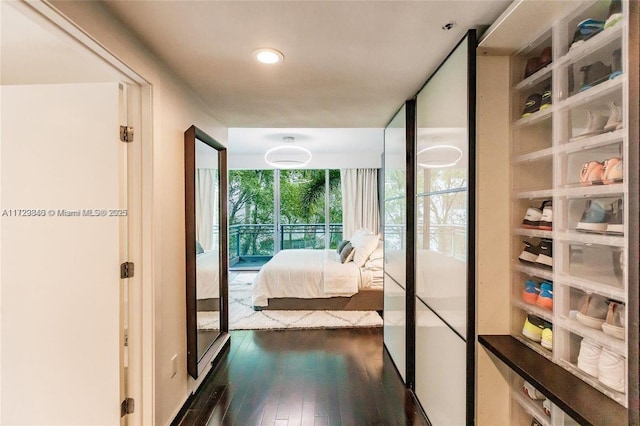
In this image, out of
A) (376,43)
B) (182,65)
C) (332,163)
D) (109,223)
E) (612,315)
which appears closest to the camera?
(612,315)

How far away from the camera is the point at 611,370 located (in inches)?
40.2

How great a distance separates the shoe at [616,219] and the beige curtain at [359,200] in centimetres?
618

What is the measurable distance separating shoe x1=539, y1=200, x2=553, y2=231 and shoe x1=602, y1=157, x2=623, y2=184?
0.30 m

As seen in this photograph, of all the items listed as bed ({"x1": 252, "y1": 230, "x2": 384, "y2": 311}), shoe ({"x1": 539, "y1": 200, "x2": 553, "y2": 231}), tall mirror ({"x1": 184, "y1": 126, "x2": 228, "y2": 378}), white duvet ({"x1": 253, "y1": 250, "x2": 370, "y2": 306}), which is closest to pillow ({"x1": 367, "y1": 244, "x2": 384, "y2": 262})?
bed ({"x1": 252, "y1": 230, "x2": 384, "y2": 311})

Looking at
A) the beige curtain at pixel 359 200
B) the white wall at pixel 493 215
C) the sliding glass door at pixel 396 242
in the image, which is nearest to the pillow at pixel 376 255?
the sliding glass door at pixel 396 242

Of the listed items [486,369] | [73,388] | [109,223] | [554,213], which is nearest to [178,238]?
[109,223]

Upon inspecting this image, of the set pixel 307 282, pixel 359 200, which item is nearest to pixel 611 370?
pixel 307 282

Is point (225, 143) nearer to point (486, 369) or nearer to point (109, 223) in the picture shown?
point (109, 223)

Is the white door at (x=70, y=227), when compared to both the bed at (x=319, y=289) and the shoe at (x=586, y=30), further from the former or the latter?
the bed at (x=319, y=289)

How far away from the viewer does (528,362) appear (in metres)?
1.27


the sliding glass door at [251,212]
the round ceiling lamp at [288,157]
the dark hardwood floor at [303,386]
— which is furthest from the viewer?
the sliding glass door at [251,212]

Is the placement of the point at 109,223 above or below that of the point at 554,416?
above

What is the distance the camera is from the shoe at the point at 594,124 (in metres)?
1.09

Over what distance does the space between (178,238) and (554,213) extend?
2149 millimetres
